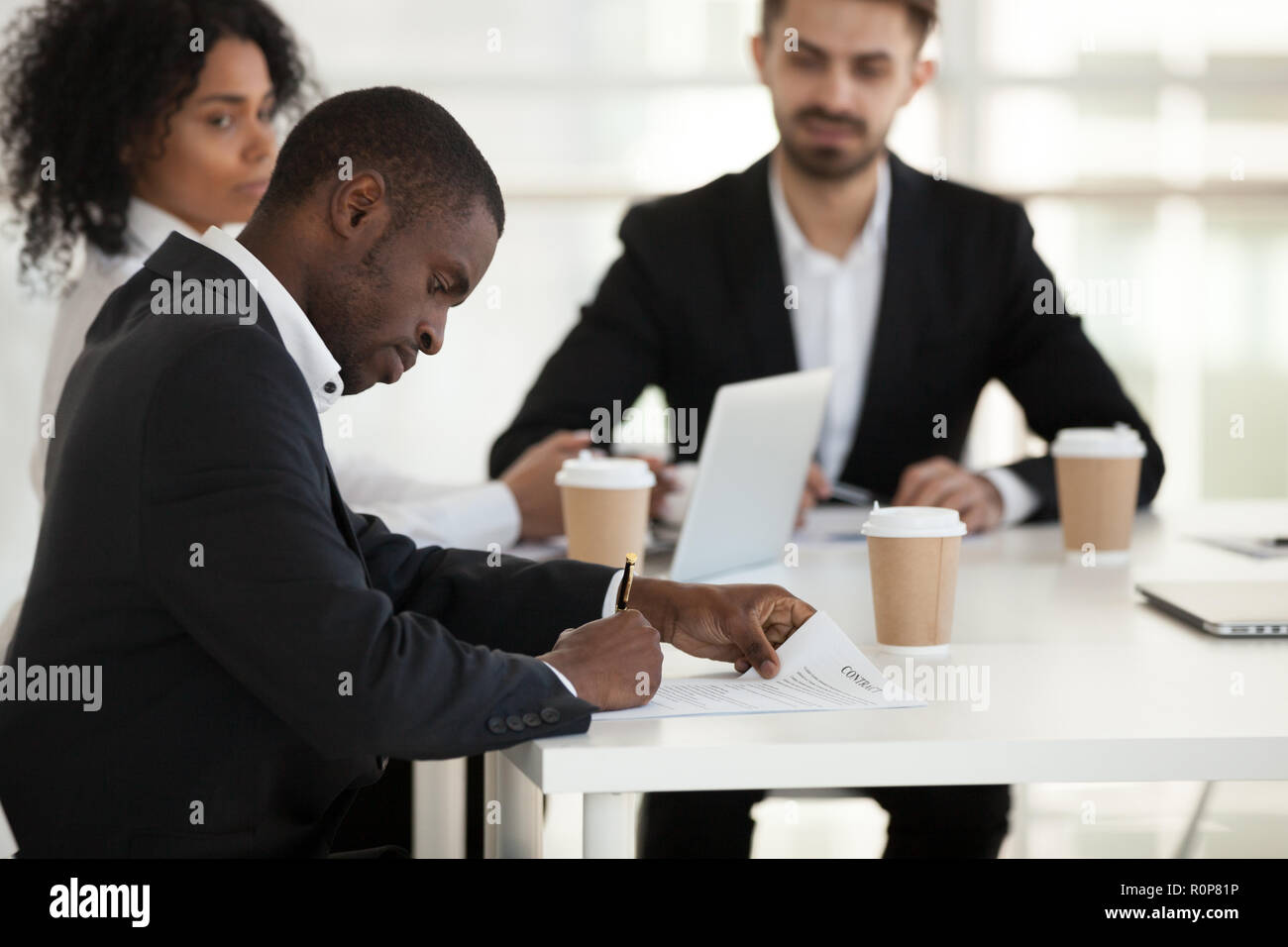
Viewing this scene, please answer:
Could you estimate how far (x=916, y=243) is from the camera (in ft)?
7.65

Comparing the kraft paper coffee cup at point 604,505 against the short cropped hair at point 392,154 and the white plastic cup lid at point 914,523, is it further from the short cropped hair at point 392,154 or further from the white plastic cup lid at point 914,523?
the short cropped hair at point 392,154

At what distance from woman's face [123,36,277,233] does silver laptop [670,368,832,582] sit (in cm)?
90

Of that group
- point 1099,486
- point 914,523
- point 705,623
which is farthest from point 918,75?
point 705,623

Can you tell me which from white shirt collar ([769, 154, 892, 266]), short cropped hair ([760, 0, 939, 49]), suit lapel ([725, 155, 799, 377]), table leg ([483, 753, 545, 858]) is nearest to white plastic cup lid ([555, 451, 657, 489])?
table leg ([483, 753, 545, 858])

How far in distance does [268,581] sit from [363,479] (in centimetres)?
107

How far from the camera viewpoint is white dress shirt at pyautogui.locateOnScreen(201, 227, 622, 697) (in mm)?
1033

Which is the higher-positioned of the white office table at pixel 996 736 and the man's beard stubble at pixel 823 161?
the man's beard stubble at pixel 823 161

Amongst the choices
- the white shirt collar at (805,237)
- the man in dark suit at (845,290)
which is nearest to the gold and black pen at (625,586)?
the man in dark suit at (845,290)

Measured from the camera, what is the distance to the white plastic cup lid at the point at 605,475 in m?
1.51

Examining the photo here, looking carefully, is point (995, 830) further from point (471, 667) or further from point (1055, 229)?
point (1055, 229)

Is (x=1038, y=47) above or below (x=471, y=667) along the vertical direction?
above

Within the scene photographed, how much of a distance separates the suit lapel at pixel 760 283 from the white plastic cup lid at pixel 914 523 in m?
1.11
